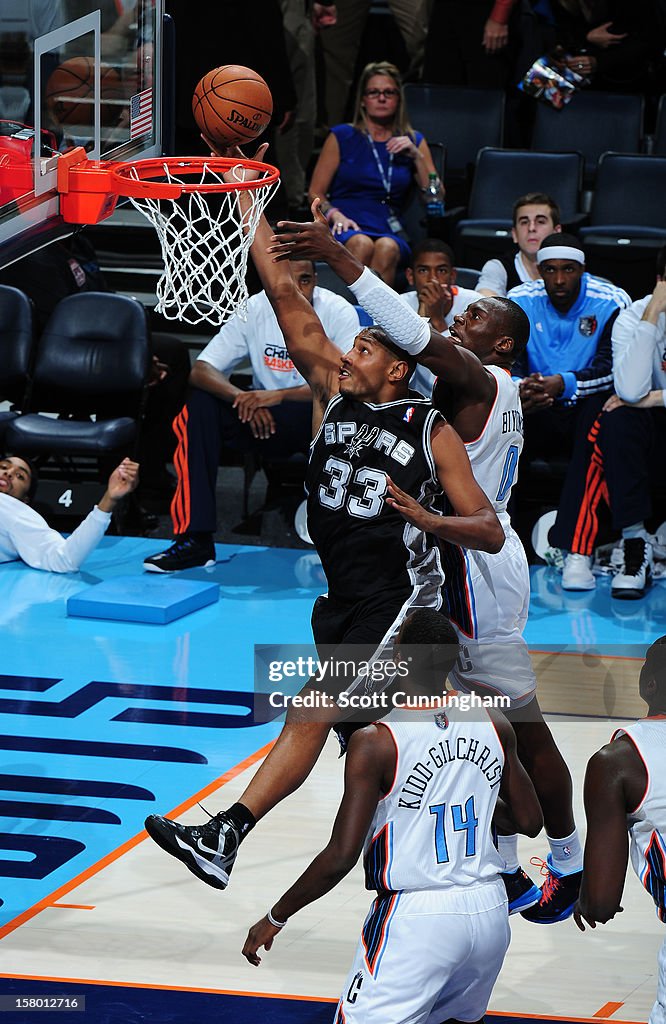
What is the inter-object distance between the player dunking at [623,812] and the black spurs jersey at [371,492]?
1.23 metres

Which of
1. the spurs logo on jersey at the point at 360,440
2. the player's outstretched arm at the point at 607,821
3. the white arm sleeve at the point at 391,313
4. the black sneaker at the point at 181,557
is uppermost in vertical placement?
the white arm sleeve at the point at 391,313

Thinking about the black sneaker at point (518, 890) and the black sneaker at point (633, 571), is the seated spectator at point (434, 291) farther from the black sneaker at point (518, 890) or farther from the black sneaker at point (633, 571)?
the black sneaker at point (518, 890)

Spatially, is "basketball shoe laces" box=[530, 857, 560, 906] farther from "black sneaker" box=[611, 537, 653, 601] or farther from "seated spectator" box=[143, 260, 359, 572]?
"seated spectator" box=[143, 260, 359, 572]

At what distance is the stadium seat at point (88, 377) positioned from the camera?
866 cm

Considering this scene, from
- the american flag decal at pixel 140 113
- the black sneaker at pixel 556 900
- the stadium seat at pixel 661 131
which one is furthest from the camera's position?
the stadium seat at pixel 661 131

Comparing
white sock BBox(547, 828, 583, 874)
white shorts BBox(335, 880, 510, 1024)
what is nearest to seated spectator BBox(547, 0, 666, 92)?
white sock BBox(547, 828, 583, 874)

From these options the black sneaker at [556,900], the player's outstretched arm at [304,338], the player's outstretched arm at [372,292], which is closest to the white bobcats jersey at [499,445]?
A: the player's outstretched arm at [372,292]

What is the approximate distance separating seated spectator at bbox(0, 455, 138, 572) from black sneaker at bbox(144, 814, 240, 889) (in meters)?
3.97

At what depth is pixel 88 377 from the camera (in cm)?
891

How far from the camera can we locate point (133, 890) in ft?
15.0

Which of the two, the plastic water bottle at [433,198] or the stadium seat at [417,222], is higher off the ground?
the plastic water bottle at [433,198]

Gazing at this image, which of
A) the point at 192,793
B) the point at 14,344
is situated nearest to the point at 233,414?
the point at 14,344

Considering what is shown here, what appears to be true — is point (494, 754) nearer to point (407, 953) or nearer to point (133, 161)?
point (407, 953)

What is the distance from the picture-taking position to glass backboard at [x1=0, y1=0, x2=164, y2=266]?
489cm
